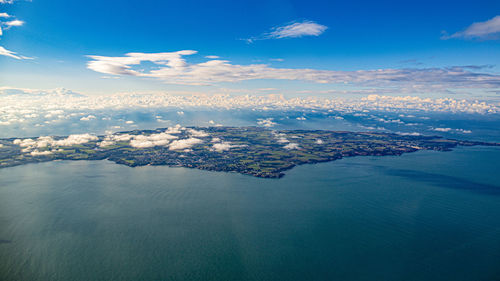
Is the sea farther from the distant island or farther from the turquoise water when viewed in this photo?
the distant island

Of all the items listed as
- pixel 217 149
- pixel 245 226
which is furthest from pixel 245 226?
pixel 217 149

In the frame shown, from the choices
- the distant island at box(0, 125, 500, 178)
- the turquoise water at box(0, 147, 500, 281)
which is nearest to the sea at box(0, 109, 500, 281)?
the turquoise water at box(0, 147, 500, 281)

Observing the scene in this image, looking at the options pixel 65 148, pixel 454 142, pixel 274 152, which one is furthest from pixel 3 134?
pixel 454 142

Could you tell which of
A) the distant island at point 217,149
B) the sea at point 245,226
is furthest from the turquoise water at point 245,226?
the distant island at point 217,149

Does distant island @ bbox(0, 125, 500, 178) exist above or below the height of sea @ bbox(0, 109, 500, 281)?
above

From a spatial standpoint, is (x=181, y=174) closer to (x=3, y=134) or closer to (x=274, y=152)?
(x=274, y=152)

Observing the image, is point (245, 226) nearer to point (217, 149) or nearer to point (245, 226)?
point (245, 226)
